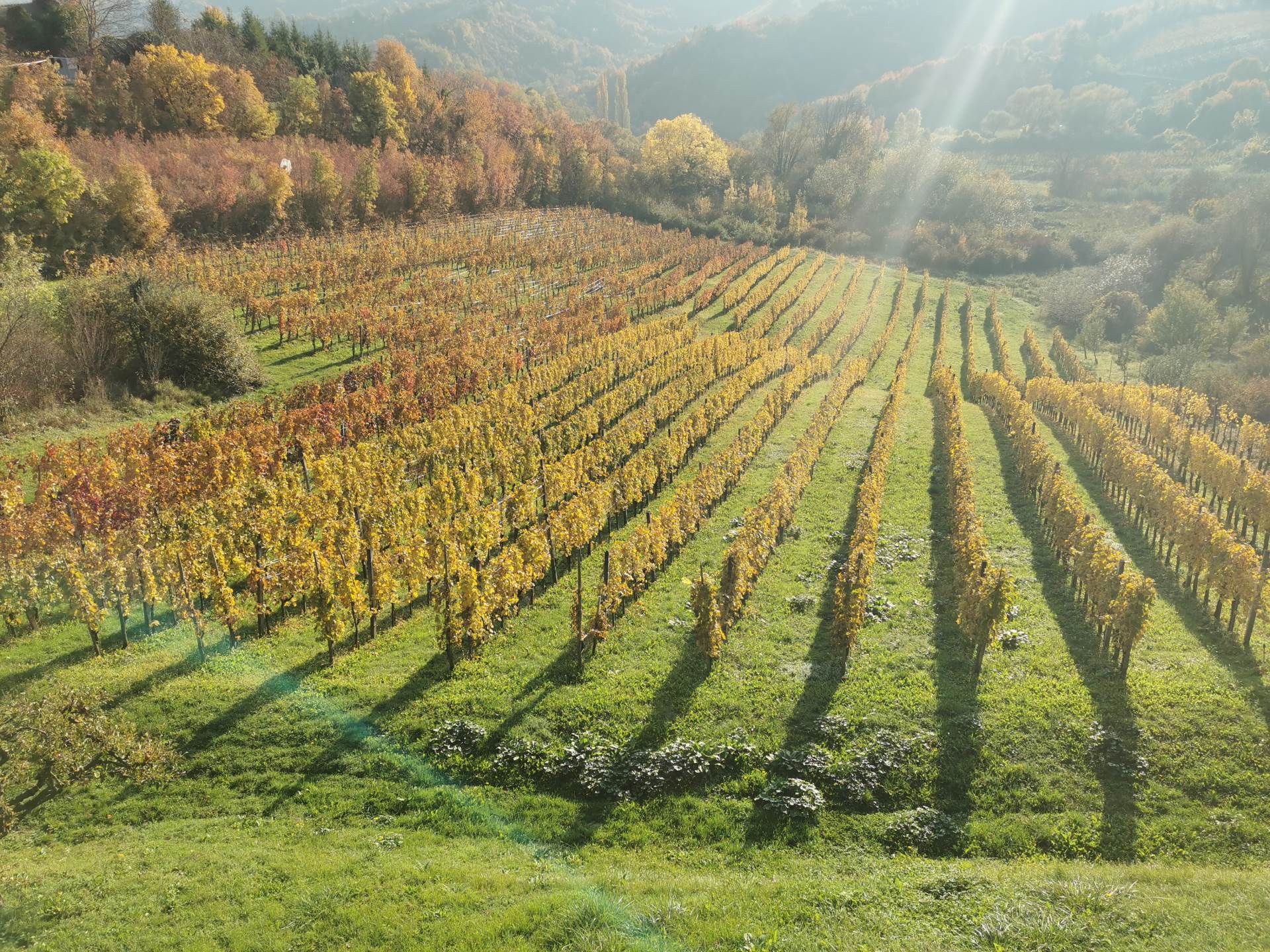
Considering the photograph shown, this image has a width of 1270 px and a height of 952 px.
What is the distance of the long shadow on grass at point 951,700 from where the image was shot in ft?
59.4

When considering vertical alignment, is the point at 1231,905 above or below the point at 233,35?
below

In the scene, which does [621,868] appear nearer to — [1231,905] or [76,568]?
[1231,905]

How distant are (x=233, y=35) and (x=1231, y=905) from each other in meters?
129

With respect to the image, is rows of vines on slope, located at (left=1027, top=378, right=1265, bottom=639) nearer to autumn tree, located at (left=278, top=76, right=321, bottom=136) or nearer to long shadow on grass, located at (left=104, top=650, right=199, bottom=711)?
long shadow on grass, located at (left=104, top=650, right=199, bottom=711)

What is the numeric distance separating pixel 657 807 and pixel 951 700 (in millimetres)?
9798

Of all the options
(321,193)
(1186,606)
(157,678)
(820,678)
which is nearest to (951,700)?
(820,678)

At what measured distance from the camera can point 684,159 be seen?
408ft

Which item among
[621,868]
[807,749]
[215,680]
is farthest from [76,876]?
[807,749]

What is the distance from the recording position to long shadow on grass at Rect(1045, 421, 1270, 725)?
21703 mm

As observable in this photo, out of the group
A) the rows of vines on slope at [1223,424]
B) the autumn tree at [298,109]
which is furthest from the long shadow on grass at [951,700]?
the autumn tree at [298,109]

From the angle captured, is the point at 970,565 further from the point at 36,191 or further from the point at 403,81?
the point at 403,81

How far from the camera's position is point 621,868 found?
607 inches

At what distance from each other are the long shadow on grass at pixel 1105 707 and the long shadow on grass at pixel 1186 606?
3450 mm

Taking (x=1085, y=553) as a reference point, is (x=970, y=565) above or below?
above
